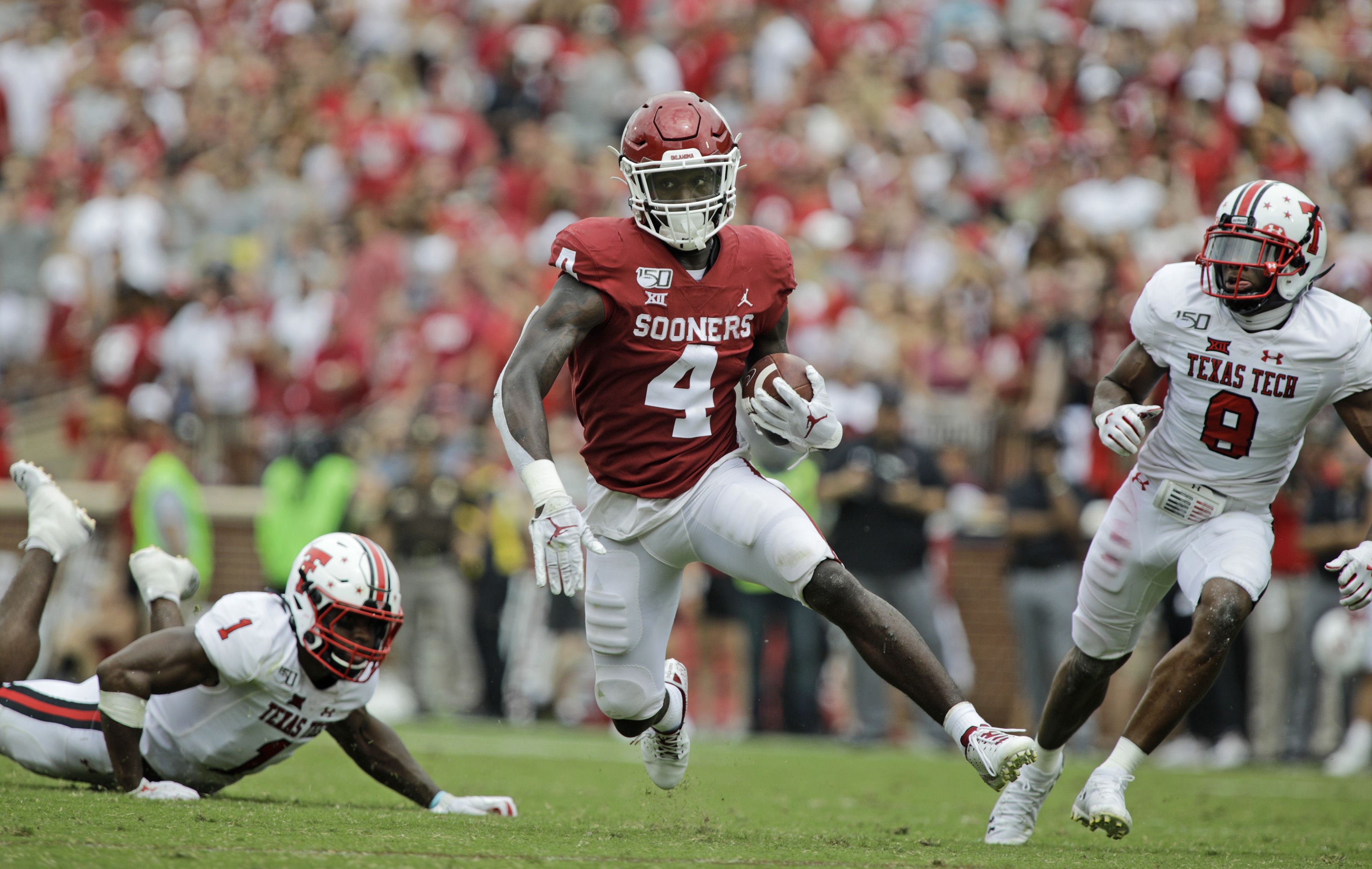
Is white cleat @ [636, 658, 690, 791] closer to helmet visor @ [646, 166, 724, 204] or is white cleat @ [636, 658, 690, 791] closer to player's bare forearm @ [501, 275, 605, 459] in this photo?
player's bare forearm @ [501, 275, 605, 459]

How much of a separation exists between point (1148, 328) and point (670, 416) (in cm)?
169

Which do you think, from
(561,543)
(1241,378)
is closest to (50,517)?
(561,543)

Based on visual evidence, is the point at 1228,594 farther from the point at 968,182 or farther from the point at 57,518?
the point at 968,182

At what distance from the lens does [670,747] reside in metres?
5.70

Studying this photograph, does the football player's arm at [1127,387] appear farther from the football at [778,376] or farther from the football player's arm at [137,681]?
the football player's arm at [137,681]

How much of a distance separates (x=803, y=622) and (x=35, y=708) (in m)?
5.45

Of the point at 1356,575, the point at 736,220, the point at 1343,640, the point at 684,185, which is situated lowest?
the point at 1343,640

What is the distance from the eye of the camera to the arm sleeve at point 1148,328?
5398 mm

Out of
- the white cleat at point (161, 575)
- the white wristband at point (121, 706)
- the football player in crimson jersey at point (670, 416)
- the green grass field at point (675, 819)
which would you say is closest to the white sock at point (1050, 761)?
the green grass field at point (675, 819)

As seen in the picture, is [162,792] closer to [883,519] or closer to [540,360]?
[540,360]

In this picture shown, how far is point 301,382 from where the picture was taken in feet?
41.8

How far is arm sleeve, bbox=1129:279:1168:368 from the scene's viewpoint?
17.7 ft

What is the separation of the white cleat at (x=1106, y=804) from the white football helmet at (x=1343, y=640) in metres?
4.89

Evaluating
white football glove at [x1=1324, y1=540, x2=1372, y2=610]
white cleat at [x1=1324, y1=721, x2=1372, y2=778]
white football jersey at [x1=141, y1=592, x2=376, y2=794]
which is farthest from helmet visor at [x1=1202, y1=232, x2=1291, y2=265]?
white cleat at [x1=1324, y1=721, x2=1372, y2=778]
